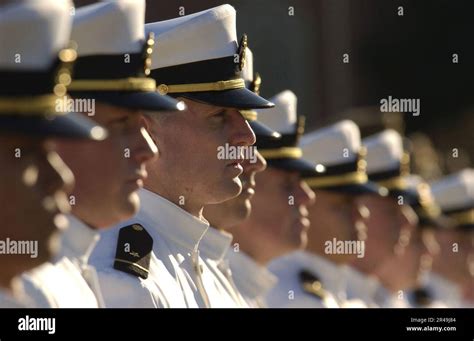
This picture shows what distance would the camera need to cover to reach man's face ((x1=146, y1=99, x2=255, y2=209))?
22.3ft

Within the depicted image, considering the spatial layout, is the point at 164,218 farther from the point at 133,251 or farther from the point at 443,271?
the point at 443,271

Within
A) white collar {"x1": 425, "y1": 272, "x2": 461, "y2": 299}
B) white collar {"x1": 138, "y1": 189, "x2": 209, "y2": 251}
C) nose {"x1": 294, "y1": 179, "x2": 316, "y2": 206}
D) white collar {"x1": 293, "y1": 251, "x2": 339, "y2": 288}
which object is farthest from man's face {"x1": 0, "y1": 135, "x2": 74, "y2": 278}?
white collar {"x1": 425, "y1": 272, "x2": 461, "y2": 299}

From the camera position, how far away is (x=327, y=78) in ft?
52.9

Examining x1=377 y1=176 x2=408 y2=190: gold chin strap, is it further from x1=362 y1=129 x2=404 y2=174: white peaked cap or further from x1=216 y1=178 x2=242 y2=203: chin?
x1=216 y1=178 x2=242 y2=203: chin

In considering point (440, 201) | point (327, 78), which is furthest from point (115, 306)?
point (327, 78)

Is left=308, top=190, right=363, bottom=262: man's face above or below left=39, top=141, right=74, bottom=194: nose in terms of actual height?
below

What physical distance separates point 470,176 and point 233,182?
825 centimetres

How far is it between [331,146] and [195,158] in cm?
345

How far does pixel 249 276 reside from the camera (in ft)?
26.9

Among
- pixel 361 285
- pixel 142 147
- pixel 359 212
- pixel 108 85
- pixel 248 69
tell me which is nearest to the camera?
pixel 142 147

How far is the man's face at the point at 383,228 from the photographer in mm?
10938

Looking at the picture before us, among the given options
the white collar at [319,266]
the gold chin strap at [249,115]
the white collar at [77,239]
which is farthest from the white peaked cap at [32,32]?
the white collar at [319,266]

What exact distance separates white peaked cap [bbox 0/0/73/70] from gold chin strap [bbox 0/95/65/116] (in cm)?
10

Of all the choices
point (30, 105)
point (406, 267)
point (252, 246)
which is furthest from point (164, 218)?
point (406, 267)
